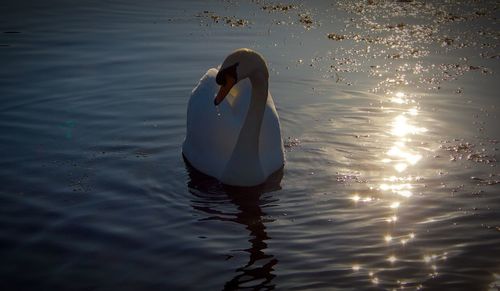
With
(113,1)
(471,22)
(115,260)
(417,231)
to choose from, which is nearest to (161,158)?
(115,260)

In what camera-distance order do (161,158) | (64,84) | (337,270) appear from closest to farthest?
1. (337,270)
2. (161,158)
3. (64,84)

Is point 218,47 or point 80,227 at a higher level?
point 218,47

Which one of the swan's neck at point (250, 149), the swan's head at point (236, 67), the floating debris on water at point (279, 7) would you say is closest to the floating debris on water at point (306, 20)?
the floating debris on water at point (279, 7)

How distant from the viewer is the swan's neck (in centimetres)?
785

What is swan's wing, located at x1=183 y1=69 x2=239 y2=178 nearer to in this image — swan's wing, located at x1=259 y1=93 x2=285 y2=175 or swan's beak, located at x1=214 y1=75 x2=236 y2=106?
swan's wing, located at x1=259 y1=93 x2=285 y2=175

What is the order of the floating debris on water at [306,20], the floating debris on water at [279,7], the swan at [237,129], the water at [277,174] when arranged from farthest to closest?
the floating debris on water at [279,7], the floating debris on water at [306,20], the swan at [237,129], the water at [277,174]

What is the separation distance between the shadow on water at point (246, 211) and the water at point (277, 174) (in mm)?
23

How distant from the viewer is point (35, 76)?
463 inches

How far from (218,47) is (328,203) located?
267 inches

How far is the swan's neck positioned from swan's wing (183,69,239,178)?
9.9 inches

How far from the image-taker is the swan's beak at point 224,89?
24.5 feet

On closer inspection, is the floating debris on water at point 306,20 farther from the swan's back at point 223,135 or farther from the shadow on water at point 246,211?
the shadow on water at point 246,211

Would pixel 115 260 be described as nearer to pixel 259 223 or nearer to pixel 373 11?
pixel 259 223

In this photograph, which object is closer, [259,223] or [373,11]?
[259,223]
